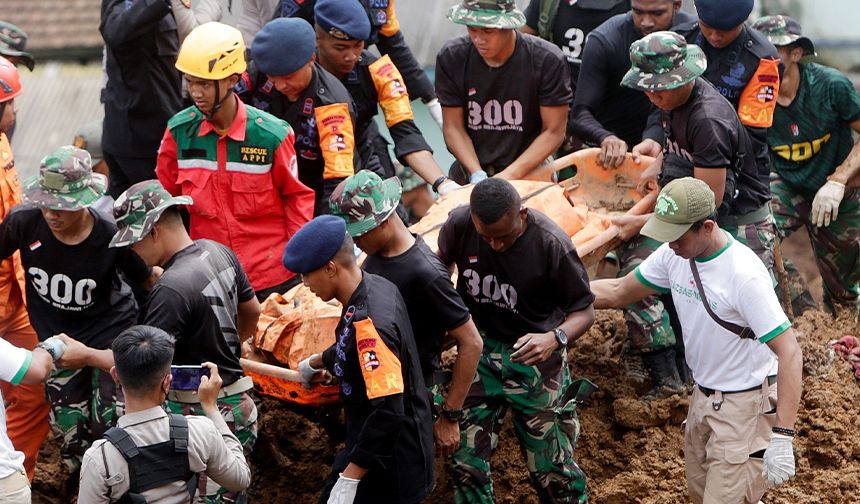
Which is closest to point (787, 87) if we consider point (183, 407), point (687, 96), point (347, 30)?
point (687, 96)

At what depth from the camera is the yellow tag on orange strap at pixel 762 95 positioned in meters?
7.46

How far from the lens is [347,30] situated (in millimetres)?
7523

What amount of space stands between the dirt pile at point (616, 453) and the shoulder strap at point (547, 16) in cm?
236

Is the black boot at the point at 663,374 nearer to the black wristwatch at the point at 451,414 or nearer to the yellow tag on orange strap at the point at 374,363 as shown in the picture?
the black wristwatch at the point at 451,414

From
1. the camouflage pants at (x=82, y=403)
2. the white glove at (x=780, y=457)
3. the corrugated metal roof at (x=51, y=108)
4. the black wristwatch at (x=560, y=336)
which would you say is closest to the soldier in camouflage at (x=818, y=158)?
the black wristwatch at (x=560, y=336)

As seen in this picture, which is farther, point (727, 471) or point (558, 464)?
point (558, 464)

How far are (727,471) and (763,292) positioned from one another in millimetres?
913

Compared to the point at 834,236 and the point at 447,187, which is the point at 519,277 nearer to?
the point at 447,187

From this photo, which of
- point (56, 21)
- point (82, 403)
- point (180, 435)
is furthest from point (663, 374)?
point (56, 21)

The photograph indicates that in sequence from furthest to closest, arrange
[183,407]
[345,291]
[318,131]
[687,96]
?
[318,131] < [687,96] < [183,407] < [345,291]

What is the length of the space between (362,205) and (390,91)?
2.48 meters

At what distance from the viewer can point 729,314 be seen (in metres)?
5.84

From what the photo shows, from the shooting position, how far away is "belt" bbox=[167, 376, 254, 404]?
5773 mm

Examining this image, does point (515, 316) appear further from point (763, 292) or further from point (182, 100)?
point (182, 100)
